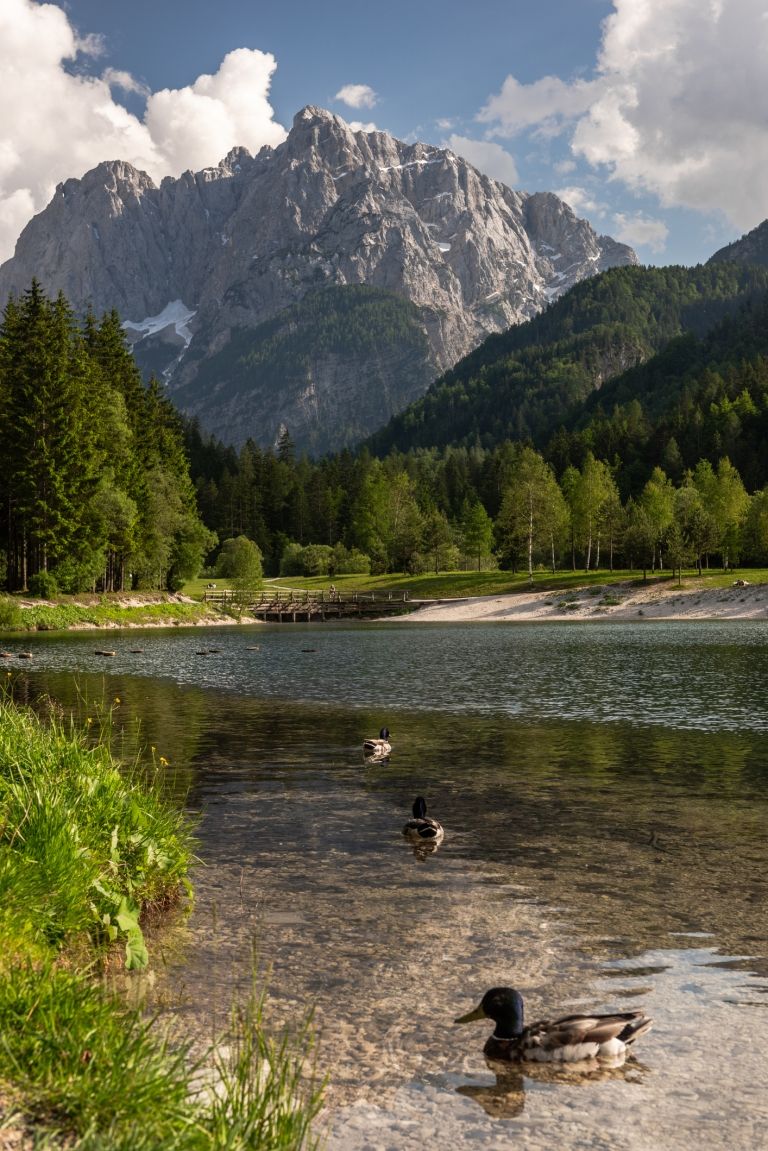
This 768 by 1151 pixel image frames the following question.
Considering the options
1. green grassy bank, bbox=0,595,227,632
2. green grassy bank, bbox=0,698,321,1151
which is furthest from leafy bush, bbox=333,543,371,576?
green grassy bank, bbox=0,698,321,1151

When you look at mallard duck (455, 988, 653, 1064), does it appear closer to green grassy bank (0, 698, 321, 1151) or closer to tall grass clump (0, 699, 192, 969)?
green grassy bank (0, 698, 321, 1151)

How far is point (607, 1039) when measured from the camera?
650cm

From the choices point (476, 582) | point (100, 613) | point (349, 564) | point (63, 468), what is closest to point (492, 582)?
point (476, 582)

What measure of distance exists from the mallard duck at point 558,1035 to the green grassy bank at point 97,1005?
156cm

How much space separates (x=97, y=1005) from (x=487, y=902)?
5744 mm

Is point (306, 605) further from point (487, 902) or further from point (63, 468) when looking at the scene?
point (487, 902)

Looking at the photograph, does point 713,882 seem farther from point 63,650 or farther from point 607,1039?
point 63,650

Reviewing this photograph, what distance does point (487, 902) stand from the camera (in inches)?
409

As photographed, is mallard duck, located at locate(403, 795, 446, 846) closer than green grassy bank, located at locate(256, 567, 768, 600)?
Yes

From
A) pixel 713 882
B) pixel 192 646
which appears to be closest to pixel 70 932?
pixel 713 882

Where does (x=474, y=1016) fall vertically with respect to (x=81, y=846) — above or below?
below

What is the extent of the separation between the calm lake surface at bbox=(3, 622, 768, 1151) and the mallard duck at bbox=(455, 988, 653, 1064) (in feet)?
0.57

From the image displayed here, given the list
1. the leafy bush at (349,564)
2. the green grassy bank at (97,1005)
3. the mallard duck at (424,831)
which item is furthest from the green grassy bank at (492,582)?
the green grassy bank at (97,1005)

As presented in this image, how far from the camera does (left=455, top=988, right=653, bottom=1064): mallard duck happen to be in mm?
6496
